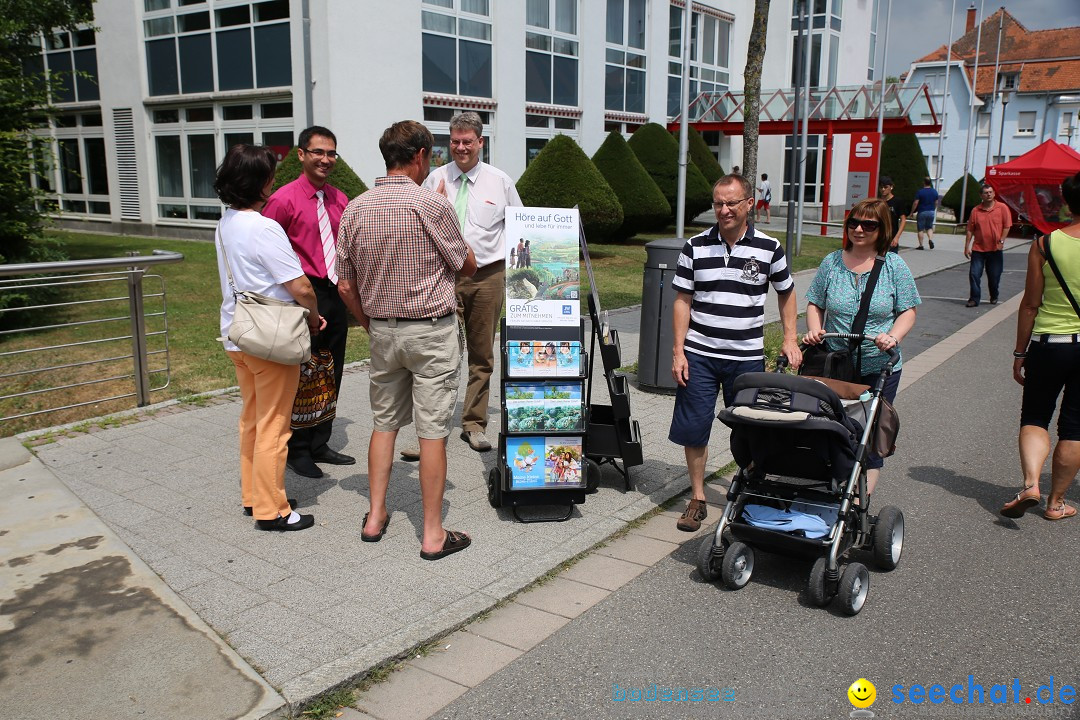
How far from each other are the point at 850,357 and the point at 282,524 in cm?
321

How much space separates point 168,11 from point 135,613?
63.3 ft

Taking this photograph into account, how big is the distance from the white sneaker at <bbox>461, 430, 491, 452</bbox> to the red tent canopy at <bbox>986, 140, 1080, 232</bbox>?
1239 centimetres

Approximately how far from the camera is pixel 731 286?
473cm

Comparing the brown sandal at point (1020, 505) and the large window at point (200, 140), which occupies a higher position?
the large window at point (200, 140)

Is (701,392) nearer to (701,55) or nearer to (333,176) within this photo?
(333,176)

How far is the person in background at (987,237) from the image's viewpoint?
1377 centimetres

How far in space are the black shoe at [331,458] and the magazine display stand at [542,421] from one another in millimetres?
1232

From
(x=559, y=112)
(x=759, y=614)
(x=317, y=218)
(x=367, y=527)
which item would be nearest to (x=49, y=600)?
(x=367, y=527)

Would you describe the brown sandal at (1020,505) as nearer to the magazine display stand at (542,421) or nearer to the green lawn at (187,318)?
the magazine display stand at (542,421)

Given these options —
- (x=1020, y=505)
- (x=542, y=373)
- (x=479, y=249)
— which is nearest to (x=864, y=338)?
(x=1020, y=505)

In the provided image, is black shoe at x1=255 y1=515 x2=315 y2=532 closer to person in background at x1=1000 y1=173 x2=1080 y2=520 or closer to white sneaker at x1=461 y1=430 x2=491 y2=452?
white sneaker at x1=461 y1=430 x2=491 y2=452

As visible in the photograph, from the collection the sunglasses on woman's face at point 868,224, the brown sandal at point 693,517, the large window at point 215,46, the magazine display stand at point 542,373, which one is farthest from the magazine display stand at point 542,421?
the large window at point 215,46

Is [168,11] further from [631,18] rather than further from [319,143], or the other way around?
[319,143]

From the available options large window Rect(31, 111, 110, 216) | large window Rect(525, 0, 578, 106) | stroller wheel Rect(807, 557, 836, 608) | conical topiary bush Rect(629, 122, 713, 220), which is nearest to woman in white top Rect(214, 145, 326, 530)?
stroller wheel Rect(807, 557, 836, 608)
